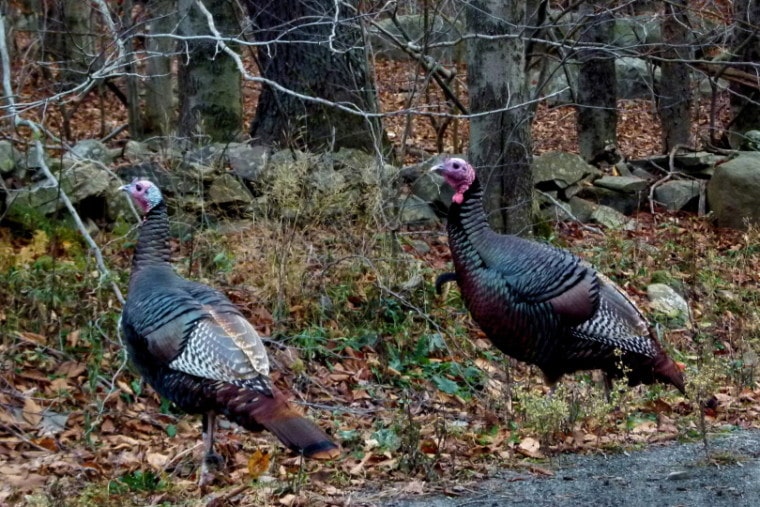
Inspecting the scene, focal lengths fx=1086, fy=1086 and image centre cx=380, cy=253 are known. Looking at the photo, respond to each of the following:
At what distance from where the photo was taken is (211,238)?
26.7 feet

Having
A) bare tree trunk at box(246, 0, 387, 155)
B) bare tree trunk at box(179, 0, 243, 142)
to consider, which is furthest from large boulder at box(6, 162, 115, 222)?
bare tree trunk at box(179, 0, 243, 142)

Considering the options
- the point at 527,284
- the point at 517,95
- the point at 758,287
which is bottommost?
the point at 758,287

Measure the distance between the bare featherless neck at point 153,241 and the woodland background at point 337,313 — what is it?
750mm

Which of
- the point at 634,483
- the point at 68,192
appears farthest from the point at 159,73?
the point at 634,483

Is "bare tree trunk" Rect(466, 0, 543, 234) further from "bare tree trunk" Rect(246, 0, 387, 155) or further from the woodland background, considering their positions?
"bare tree trunk" Rect(246, 0, 387, 155)

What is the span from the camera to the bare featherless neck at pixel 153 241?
572cm

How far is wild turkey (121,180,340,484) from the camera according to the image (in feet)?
15.9

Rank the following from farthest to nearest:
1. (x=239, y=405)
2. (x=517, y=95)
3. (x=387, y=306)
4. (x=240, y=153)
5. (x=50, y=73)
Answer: (x=50, y=73) < (x=240, y=153) < (x=517, y=95) < (x=387, y=306) < (x=239, y=405)

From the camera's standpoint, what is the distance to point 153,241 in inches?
226

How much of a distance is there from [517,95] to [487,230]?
106 inches

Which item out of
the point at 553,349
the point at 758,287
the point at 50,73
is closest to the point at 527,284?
the point at 553,349

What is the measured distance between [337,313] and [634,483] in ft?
10.2

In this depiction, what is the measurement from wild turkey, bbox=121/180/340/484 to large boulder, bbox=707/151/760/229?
7.36 m

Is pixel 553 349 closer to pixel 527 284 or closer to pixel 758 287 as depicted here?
pixel 527 284
